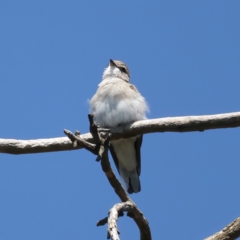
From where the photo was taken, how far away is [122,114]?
8.73 m

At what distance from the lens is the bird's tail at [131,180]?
30.1ft

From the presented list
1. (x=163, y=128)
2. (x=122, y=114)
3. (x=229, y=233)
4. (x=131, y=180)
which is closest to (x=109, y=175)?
(x=163, y=128)

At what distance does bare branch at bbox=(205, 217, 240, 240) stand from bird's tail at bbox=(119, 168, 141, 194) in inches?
140

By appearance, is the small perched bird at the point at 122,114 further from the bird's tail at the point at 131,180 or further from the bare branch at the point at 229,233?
the bare branch at the point at 229,233

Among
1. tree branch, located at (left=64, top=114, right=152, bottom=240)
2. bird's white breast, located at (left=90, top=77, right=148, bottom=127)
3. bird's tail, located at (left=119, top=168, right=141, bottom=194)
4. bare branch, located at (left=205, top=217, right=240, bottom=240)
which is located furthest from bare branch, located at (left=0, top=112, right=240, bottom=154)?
bird's tail, located at (left=119, top=168, right=141, bottom=194)

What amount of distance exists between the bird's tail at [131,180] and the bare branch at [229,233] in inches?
140

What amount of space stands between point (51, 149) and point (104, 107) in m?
2.67

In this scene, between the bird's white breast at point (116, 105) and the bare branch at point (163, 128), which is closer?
the bare branch at point (163, 128)

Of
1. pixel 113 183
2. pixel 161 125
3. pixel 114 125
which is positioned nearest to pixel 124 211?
pixel 113 183

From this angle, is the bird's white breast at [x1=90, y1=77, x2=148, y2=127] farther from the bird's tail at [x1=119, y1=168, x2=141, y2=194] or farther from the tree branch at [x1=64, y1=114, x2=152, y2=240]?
the tree branch at [x1=64, y1=114, x2=152, y2=240]

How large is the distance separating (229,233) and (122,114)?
353 cm

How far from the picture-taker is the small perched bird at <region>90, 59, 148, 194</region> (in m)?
8.88

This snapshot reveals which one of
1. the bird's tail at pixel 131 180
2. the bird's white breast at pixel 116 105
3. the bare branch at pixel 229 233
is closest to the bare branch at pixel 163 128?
the bare branch at pixel 229 233

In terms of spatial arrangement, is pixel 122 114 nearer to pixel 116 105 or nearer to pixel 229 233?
pixel 116 105
